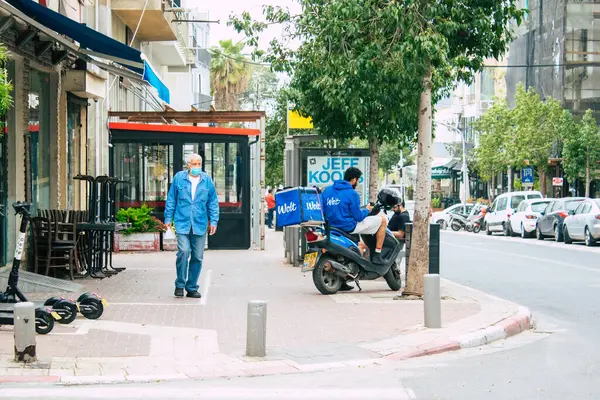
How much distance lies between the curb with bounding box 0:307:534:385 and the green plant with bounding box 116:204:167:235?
12.8 meters

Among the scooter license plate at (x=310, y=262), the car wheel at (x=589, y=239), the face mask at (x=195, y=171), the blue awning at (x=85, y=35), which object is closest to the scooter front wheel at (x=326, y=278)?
the scooter license plate at (x=310, y=262)

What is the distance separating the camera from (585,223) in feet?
99.1

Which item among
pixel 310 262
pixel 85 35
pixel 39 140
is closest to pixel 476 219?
pixel 39 140

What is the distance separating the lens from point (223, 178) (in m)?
22.7

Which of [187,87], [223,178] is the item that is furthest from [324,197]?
[187,87]

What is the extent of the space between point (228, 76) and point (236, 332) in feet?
177

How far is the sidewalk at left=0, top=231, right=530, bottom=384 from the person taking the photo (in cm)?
802

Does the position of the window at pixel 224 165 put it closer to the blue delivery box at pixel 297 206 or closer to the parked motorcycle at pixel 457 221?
the blue delivery box at pixel 297 206

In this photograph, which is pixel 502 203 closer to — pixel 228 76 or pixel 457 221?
pixel 457 221

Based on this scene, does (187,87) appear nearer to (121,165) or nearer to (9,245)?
(121,165)

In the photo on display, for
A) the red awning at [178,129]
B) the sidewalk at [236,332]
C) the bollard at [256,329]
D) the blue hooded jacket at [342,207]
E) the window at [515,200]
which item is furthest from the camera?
the window at [515,200]

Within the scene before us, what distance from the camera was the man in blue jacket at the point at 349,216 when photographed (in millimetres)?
13570

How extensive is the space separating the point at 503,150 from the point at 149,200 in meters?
38.3

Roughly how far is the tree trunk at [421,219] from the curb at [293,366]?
2438 millimetres
